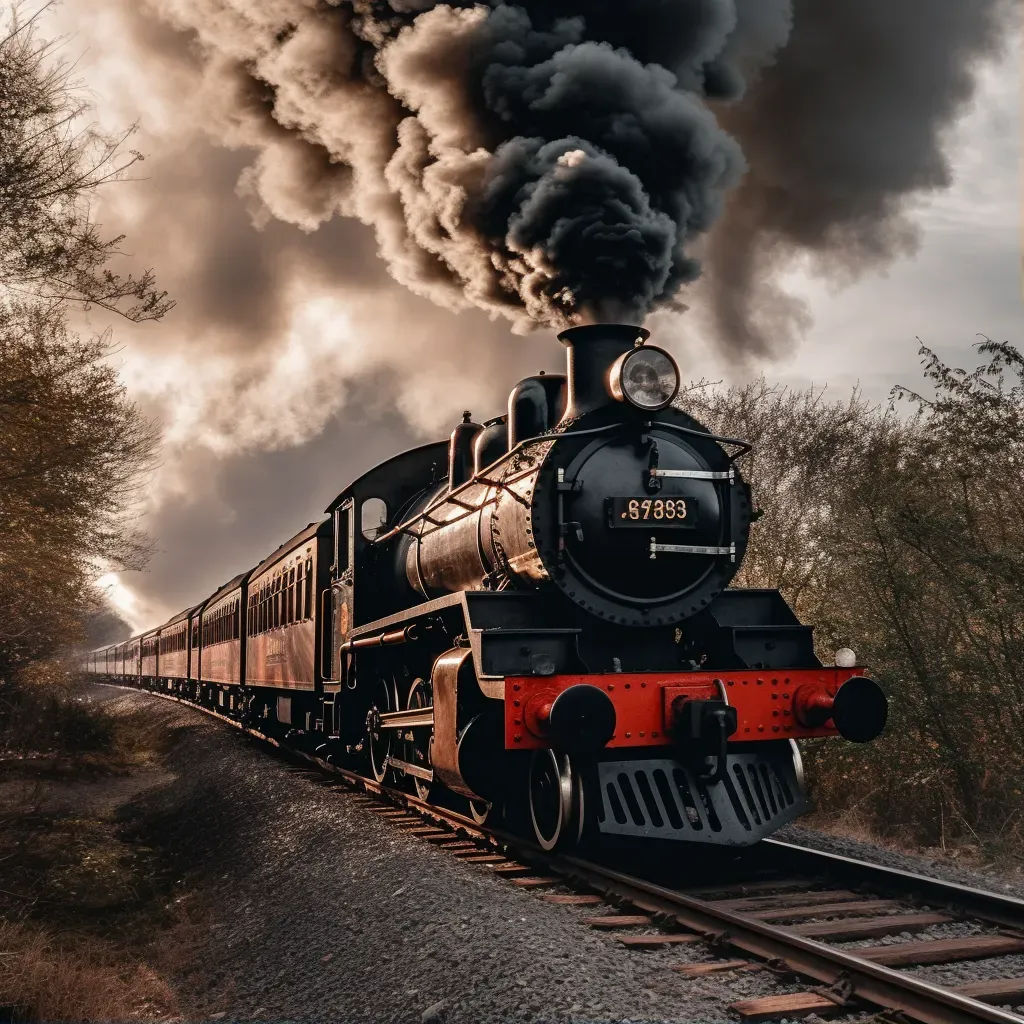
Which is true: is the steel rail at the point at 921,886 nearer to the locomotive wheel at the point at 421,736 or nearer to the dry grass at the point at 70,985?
the locomotive wheel at the point at 421,736

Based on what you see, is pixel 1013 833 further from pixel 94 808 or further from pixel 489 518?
pixel 94 808

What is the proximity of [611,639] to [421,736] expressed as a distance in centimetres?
199

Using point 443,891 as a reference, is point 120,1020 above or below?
below

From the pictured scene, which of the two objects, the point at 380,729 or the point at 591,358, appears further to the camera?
the point at 380,729

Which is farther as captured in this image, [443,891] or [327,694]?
[327,694]

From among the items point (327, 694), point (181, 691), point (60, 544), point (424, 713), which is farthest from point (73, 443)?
point (181, 691)

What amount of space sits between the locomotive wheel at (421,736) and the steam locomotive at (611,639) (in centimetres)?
2

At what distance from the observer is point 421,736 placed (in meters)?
7.79

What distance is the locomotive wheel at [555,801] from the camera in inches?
223

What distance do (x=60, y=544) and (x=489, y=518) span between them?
6.67 metres

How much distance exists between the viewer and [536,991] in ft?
12.8

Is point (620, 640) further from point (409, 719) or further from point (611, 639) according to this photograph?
point (409, 719)

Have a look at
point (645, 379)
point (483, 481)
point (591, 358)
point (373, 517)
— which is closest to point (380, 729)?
point (373, 517)

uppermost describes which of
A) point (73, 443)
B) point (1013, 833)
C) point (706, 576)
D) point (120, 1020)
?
point (73, 443)
